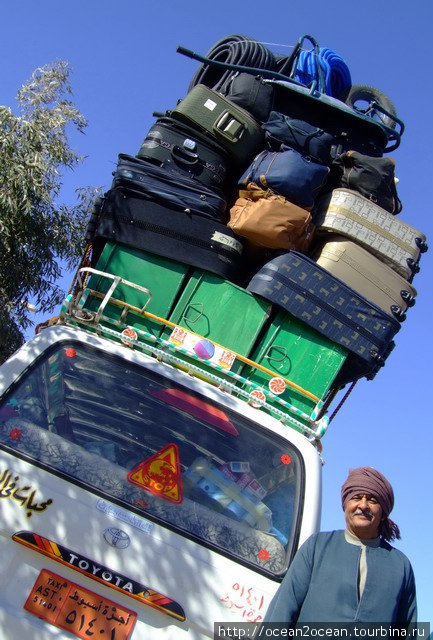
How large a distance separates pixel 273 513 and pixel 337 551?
660 mm

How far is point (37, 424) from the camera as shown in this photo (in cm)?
314

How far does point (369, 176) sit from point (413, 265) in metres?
0.78

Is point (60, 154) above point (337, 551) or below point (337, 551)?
above

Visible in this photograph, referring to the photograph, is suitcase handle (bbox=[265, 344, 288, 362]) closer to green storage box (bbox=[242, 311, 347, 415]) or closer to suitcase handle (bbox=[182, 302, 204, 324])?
green storage box (bbox=[242, 311, 347, 415])

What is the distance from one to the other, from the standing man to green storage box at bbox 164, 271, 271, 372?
2.26 m

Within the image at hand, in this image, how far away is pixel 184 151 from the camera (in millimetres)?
5293

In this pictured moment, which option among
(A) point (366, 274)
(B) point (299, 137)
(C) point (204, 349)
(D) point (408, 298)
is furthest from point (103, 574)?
(B) point (299, 137)

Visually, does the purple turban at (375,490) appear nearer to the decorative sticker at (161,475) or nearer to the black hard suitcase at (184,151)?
the decorative sticker at (161,475)

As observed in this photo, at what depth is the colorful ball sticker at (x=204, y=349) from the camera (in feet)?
14.0

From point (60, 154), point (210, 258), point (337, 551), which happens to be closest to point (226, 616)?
point (337, 551)

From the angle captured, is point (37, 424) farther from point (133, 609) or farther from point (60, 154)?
point (60, 154)

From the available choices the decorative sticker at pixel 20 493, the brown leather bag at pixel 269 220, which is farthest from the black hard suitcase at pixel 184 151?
the decorative sticker at pixel 20 493

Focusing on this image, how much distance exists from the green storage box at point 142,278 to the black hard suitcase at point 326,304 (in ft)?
1.83

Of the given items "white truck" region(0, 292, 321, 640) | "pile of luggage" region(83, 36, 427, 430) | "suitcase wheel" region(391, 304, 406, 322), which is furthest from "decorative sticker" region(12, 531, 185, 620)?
"suitcase wheel" region(391, 304, 406, 322)
